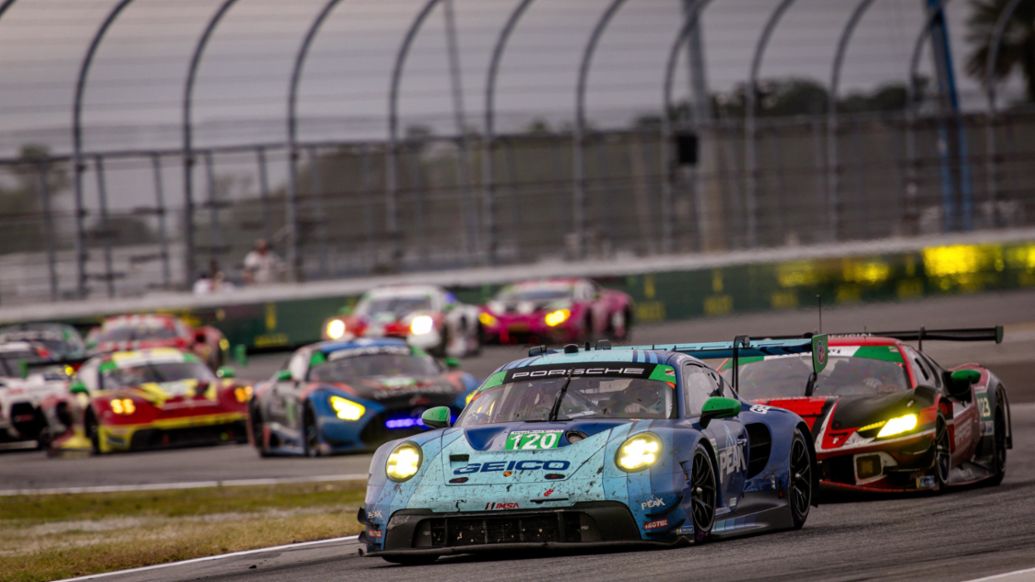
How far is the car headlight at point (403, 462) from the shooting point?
963cm

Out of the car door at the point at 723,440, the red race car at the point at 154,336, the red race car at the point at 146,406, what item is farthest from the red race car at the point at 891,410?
the red race car at the point at 154,336

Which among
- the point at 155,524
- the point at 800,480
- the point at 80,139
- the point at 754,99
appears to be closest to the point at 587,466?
the point at 800,480

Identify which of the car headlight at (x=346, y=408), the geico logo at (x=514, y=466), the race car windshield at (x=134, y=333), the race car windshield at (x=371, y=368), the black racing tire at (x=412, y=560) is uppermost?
the geico logo at (x=514, y=466)

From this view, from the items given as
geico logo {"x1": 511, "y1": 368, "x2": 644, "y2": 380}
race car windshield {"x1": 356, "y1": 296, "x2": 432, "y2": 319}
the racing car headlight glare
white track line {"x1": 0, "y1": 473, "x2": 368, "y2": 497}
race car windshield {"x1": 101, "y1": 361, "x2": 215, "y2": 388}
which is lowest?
race car windshield {"x1": 356, "y1": 296, "x2": 432, "y2": 319}

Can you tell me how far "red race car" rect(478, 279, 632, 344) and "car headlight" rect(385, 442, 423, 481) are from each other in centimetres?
2242

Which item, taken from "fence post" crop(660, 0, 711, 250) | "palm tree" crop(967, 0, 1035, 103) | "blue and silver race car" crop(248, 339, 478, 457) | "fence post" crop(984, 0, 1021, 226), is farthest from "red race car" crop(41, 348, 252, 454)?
"palm tree" crop(967, 0, 1035, 103)

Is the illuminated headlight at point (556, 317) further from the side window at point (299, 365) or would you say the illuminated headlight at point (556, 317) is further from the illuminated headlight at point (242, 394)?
the side window at point (299, 365)

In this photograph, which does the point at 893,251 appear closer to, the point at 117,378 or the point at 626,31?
the point at 626,31

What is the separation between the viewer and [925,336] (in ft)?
46.4

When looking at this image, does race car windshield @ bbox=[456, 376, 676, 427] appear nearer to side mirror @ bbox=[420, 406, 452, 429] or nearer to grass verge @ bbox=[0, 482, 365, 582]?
side mirror @ bbox=[420, 406, 452, 429]

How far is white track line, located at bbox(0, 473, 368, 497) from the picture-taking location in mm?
17102

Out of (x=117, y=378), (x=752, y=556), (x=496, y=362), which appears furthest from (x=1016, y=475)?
(x=496, y=362)

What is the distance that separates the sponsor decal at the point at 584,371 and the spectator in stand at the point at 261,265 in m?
20.8

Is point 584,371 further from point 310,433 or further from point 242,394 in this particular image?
point 242,394
